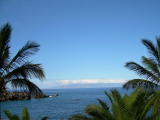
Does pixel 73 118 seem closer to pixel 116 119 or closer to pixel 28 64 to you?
pixel 116 119

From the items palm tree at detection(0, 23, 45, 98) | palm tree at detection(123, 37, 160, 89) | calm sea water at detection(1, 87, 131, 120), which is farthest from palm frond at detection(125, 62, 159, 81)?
calm sea water at detection(1, 87, 131, 120)

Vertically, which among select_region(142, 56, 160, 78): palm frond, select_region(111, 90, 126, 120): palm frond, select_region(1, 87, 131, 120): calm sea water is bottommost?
select_region(1, 87, 131, 120): calm sea water

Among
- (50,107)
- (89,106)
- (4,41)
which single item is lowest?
(50,107)

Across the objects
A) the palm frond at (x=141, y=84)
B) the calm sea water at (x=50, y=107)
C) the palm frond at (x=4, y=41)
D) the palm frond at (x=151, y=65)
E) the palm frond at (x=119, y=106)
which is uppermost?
the palm frond at (x=4, y=41)

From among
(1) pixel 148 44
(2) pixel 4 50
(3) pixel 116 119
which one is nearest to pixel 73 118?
(3) pixel 116 119

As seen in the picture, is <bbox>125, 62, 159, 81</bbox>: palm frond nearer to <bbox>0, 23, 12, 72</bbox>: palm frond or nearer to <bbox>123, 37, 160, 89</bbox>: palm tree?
<bbox>123, 37, 160, 89</bbox>: palm tree

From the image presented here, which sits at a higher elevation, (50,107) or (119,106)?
(119,106)

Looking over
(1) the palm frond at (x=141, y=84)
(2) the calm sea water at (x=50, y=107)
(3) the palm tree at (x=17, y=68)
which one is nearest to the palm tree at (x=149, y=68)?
(1) the palm frond at (x=141, y=84)

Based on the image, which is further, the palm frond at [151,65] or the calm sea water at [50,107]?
the calm sea water at [50,107]

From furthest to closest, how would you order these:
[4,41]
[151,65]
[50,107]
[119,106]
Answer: [50,107] → [151,65] → [4,41] → [119,106]

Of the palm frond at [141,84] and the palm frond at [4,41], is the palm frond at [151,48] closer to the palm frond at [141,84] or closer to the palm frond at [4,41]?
the palm frond at [141,84]

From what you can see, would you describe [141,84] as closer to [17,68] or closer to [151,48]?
[151,48]

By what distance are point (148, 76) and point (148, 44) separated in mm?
1997

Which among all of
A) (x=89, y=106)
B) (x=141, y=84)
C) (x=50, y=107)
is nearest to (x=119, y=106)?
(x=89, y=106)
